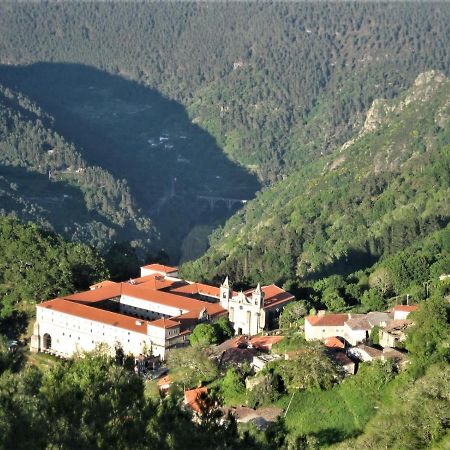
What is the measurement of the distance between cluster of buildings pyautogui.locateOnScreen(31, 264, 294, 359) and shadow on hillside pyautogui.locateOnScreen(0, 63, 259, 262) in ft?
180

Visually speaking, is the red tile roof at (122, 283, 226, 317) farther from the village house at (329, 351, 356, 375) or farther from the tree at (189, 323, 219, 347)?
the village house at (329, 351, 356, 375)

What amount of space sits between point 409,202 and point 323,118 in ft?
290

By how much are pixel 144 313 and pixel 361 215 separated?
35.9 metres

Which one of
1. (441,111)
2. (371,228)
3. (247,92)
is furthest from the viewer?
(247,92)

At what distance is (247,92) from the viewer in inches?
7372

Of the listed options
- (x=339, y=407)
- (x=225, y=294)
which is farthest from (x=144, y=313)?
(x=339, y=407)

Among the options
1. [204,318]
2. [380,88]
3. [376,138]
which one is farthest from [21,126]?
[204,318]

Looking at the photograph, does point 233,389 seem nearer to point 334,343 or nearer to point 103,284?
point 334,343

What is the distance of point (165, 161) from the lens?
169625mm

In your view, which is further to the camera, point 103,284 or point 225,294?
point 103,284

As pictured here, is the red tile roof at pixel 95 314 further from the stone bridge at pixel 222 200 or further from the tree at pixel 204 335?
the stone bridge at pixel 222 200

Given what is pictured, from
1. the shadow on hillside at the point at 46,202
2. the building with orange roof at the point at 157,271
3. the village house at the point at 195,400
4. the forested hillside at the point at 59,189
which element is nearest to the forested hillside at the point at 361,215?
the building with orange roof at the point at 157,271

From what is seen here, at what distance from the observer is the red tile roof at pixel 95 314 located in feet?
161

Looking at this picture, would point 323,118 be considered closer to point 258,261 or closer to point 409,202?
point 409,202
